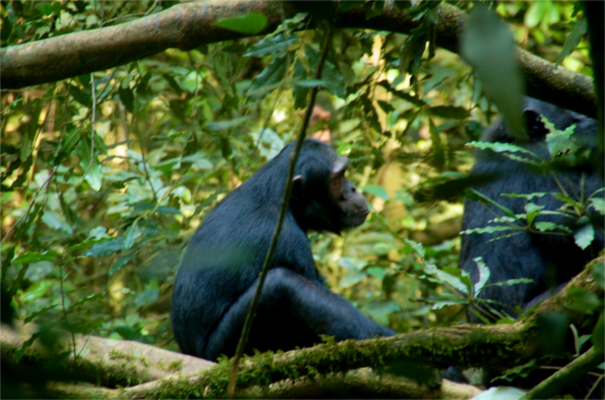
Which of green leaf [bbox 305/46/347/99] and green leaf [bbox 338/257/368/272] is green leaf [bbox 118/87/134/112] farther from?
green leaf [bbox 338/257/368/272]

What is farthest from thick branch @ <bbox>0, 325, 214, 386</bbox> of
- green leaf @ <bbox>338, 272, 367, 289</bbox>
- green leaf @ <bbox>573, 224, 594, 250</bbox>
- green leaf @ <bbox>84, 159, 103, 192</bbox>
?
green leaf @ <bbox>338, 272, 367, 289</bbox>

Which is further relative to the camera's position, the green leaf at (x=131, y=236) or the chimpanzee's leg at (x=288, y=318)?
the green leaf at (x=131, y=236)

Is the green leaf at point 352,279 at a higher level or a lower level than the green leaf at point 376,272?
lower

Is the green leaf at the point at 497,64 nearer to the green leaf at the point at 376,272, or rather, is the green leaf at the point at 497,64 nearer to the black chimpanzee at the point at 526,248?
the black chimpanzee at the point at 526,248

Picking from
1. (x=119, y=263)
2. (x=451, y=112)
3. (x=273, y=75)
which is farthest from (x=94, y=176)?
(x=451, y=112)

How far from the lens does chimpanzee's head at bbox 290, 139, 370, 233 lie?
11.8 ft

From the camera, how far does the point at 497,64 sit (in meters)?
0.46

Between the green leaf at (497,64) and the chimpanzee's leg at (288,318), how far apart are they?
8.13ft

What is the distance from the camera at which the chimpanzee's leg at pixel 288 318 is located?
2.92 meters

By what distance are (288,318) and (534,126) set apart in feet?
6.72

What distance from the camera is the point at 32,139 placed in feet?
10.4

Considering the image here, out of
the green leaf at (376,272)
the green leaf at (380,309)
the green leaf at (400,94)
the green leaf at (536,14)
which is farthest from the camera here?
the green leaf at (536,14)

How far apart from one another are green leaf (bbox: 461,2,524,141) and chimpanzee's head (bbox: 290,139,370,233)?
3.03 meters

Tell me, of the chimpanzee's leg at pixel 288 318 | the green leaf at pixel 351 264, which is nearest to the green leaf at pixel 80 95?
the chimpanzee's leg at pixel 288 318
